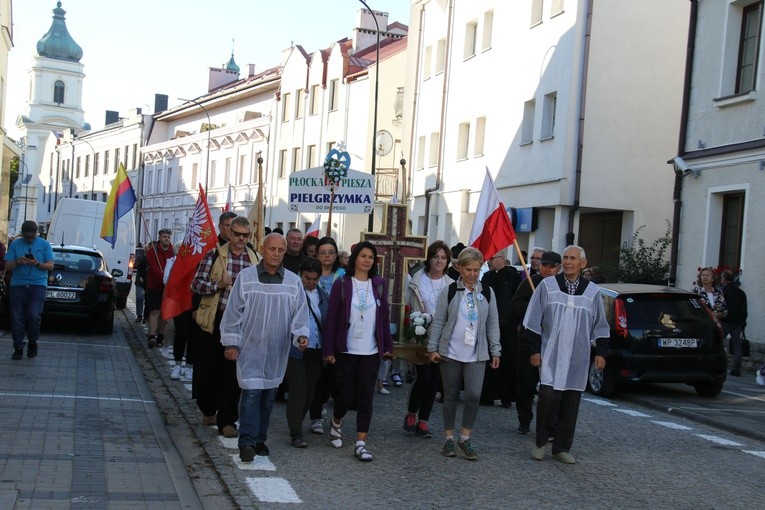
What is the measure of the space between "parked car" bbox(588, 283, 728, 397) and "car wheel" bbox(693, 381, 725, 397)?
0.08 meters

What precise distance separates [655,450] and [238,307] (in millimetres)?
4105

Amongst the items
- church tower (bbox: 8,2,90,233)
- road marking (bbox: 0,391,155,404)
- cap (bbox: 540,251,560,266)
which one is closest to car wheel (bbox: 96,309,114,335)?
road marking (bbox: 0,391,155,404)

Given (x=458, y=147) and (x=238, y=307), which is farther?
(x=458, y=147)

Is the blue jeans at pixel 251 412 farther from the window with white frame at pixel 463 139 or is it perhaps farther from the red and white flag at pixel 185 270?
the window with white frame at pixel 463 139

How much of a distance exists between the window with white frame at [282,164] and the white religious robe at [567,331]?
44377 mm

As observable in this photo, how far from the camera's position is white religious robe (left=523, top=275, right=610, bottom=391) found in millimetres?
9078

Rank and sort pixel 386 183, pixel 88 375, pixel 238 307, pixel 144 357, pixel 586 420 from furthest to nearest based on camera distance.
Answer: pixel 386 183, pixel 144 357, pixel 88 375, pixel 586 420, pixel 238 307

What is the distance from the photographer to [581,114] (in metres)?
27.5

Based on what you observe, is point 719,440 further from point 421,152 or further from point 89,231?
point 421,152

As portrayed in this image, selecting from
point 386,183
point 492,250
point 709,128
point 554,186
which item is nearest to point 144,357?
point 492,250

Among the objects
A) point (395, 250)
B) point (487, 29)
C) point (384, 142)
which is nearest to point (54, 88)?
point (384, 142)

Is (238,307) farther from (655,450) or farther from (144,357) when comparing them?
(144,357)

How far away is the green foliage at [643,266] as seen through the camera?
23875 mm

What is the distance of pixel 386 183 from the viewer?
43.1m
